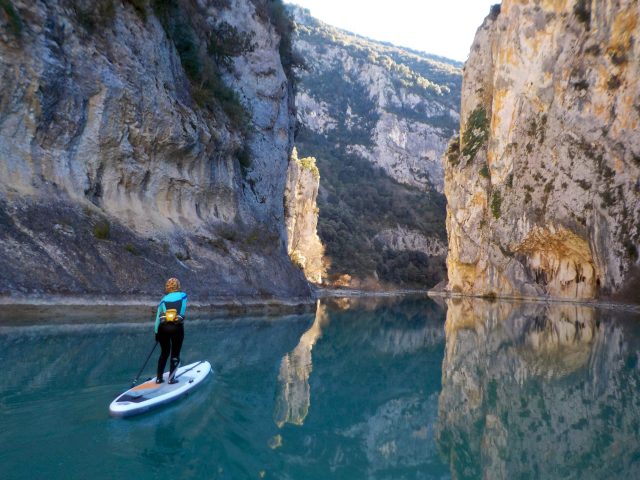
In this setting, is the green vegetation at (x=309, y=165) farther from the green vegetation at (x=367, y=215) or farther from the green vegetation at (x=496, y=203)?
the green vegetation at (x=496, y=203)

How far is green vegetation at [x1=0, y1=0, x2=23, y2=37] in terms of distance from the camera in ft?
45.0

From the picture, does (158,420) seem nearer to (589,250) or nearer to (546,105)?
(589,250)

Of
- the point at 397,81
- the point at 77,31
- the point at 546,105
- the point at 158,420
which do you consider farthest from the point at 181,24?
Answer: the point at 397,81

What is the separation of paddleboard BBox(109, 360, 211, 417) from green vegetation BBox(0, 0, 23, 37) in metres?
11.7

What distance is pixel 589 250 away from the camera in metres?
37.1

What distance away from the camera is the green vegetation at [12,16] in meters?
13.7

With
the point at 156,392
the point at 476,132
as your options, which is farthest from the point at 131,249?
the point at 476,132

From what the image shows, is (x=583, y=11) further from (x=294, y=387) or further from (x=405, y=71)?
(x=405, y=71)

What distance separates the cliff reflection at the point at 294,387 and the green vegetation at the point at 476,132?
141 ft

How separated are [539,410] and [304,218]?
54.3 m

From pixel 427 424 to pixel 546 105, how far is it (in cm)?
3934

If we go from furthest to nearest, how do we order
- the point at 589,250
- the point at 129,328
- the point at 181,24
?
the point at 589,250, the point at 181,24, the point at 129,328

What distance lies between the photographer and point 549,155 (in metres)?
38.9

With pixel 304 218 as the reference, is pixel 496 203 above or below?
above
